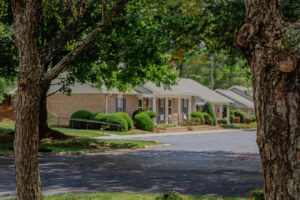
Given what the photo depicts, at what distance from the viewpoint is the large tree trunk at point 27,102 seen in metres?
5.83

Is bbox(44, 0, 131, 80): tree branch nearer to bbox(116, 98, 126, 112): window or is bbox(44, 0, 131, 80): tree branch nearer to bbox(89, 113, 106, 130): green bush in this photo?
bbox(89, 113, 106, 130): green bush

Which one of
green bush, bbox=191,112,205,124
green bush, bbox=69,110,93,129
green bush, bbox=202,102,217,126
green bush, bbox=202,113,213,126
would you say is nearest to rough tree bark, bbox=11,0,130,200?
green bush, bbox=69,110,93,129

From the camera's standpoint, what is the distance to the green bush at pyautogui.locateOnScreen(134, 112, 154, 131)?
3516cm

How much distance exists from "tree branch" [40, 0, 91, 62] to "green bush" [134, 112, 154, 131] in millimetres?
27144

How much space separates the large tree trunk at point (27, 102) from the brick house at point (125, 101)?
90.7 ft

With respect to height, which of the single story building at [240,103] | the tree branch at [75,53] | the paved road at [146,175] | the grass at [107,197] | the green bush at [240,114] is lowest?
the paved road at [146,175]

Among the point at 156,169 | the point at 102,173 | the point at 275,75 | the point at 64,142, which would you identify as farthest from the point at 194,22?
the point at 275,75

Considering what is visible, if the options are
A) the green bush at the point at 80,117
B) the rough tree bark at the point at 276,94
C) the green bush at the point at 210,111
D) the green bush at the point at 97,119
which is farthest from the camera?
the green bush at the point at 210,111

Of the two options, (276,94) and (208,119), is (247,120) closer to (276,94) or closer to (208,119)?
(208,119)

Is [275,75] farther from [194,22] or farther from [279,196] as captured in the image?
[194,22]

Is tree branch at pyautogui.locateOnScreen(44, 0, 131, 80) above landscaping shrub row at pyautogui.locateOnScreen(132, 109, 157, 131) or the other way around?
above

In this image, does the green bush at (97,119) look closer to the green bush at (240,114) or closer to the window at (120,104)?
the window at (120,104)

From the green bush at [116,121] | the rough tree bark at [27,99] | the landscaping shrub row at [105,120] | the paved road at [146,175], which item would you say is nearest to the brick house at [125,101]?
the landscaping shrub row at [105,120]

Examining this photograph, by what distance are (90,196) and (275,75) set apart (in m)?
5.30
